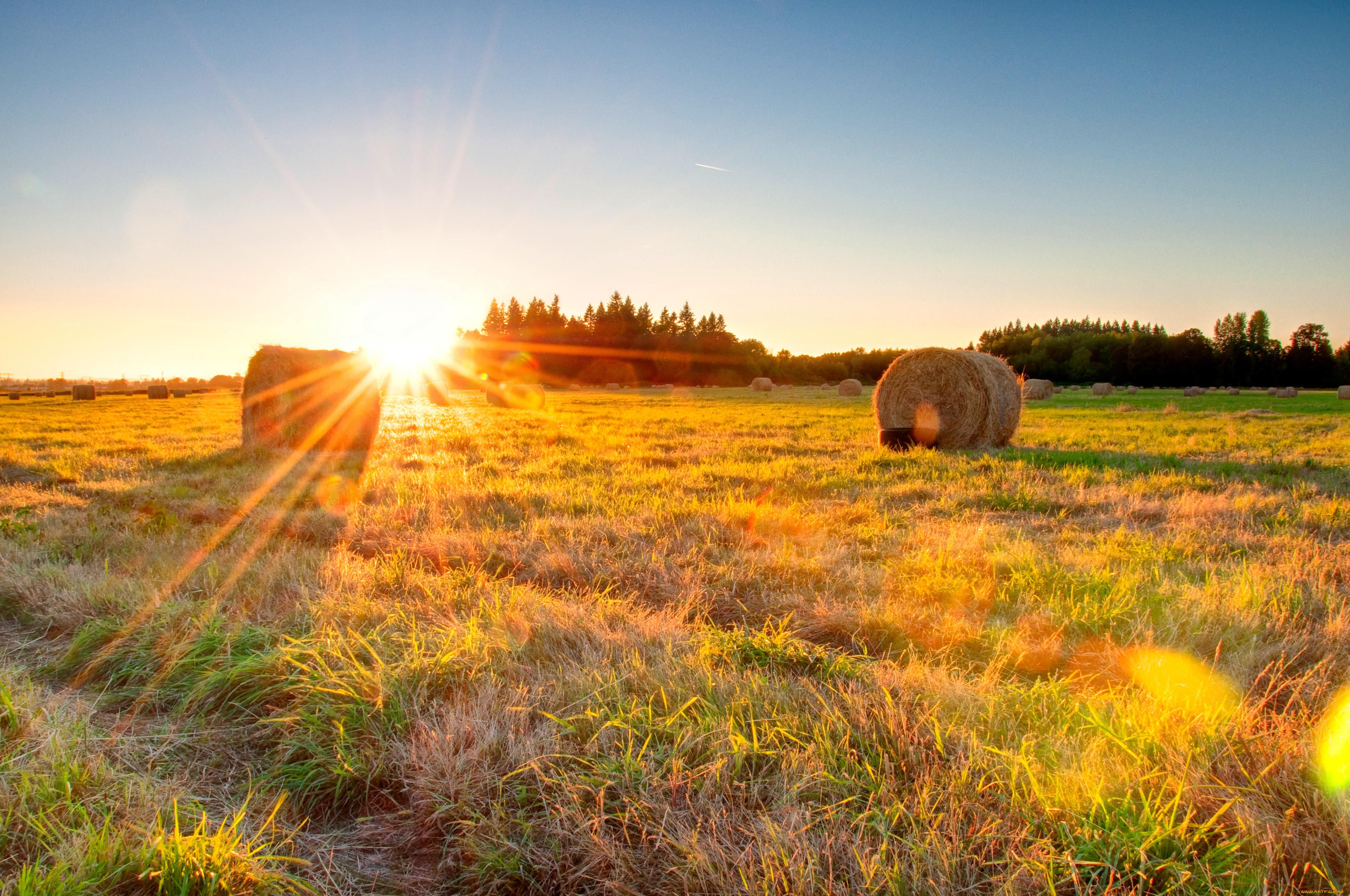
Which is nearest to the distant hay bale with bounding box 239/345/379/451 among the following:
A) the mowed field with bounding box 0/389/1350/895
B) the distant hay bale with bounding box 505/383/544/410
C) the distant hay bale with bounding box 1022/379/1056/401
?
the mowed field with bounding box 0/389/1350/895

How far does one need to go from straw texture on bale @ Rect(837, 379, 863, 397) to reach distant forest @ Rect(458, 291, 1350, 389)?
25.3 metres

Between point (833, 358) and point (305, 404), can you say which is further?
point (833, 358)

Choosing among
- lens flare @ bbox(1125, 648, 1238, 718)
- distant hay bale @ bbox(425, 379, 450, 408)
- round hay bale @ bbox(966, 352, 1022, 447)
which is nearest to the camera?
lens flare @ bbox(1125, 648, 1238, 718)

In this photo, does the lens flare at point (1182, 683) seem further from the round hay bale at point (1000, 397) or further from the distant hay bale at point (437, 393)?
the distant hay bale at point (437, 393)

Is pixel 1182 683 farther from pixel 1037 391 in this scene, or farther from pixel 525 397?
pixel 1037 391

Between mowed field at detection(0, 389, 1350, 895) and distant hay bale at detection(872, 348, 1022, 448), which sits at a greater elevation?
distant hay bale at detection(872, 348, 1022, 448)

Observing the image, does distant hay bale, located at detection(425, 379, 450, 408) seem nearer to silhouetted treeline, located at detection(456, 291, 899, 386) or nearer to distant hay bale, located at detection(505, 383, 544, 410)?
distant hay bale, located at detection(505, 383, 544, 410)

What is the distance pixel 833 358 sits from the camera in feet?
255

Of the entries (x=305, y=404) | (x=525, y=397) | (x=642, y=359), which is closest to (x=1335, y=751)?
(x=305, y=404)

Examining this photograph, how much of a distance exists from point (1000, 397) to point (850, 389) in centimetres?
2738

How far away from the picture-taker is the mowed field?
64.7 inches

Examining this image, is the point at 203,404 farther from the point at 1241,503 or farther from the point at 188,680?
the point at 1241,503

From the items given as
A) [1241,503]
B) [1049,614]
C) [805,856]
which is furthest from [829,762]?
[1241,503]

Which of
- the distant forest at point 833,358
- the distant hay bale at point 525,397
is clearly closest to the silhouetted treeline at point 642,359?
the distant forest at point 833,358
